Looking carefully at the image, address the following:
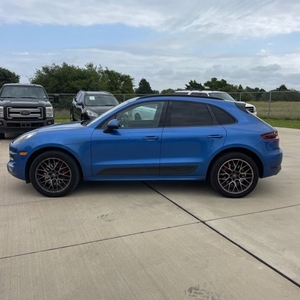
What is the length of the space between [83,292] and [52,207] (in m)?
2.20

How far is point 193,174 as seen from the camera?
5.30 metres

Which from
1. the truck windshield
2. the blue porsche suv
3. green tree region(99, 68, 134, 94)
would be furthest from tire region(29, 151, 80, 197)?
green tree region(99, 68, 134, 94)

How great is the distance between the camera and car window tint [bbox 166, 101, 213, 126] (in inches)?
210

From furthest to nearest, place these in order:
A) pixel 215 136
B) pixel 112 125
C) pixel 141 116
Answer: pixel 141 116, pixel 215 136, pixel 112 125

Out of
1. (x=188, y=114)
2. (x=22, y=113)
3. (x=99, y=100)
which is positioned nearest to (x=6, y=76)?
(x=99, y=100)

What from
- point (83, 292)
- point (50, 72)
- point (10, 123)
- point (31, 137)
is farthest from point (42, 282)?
point (50, 72)

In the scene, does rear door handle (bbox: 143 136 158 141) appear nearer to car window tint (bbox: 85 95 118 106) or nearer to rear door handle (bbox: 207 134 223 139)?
rear door handle (bbox: 207 134 223 139)

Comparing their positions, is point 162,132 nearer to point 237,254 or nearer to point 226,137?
point 226,137

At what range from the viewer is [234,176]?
529 cm

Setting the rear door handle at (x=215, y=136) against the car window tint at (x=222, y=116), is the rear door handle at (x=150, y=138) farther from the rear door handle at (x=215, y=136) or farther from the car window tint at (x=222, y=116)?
the car window tint at (x=222, y=116)

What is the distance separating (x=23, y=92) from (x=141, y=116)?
333 inches

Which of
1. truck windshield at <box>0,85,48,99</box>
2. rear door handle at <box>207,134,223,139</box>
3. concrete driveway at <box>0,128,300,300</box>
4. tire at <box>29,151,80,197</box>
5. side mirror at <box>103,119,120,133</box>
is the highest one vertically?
truck windshield at <box>0,85,48,99</box>

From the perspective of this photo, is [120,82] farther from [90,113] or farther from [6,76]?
[90,113]

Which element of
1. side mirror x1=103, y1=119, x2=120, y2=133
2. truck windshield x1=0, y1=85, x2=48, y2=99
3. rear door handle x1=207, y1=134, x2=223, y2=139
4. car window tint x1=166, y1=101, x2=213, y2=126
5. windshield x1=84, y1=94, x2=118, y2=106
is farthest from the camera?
windshield x1=84, y1=94, x2=118, y2=106
